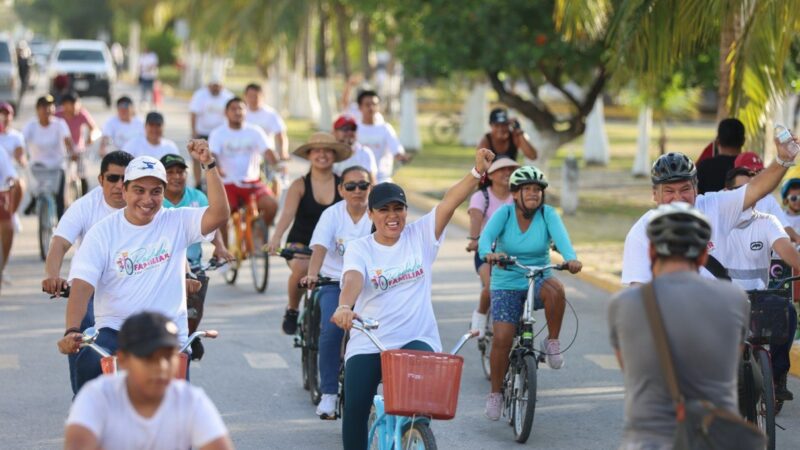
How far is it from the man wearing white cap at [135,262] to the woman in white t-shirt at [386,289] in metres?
0.80

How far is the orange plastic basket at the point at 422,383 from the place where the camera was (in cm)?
682

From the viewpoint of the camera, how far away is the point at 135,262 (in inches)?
298

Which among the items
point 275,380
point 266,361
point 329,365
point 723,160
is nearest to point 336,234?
point 329,365

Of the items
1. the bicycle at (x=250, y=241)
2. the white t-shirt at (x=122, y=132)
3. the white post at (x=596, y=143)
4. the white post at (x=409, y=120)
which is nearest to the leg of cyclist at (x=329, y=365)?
the bicycle at (x=250, y=241)

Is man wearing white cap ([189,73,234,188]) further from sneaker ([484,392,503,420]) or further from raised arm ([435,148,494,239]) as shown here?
raised arm ([435,148,494,239])

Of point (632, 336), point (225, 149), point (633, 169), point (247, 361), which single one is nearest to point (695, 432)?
point (632, 336)

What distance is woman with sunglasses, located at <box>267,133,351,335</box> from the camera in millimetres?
11680

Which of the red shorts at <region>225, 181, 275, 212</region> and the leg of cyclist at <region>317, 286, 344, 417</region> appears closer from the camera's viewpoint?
the leg of cyclist at <region>317, 286, 344, 417</region>

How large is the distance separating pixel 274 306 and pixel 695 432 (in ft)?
33.1

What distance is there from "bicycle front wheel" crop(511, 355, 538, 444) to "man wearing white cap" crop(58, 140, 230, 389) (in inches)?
103

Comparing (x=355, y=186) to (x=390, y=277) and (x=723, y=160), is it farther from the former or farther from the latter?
(x=723, y=160)

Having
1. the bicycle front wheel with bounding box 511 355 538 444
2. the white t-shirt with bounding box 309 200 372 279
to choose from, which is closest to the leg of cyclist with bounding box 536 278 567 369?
the bicycle front wheel with bounding box 511 355 538 444

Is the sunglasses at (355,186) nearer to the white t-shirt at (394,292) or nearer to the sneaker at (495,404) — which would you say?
the sneaker at (495,404)

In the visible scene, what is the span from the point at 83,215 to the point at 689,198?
3.69 m
